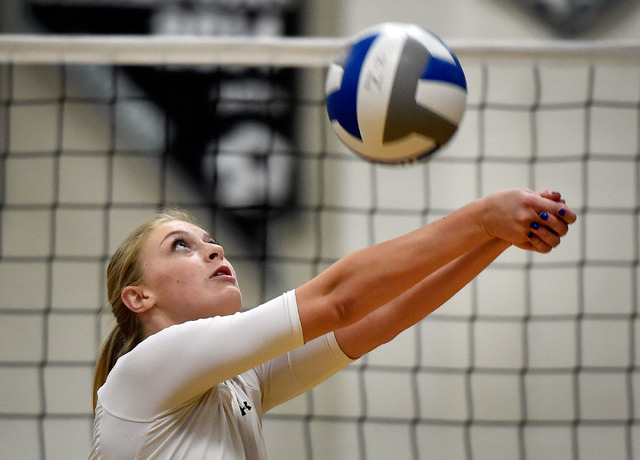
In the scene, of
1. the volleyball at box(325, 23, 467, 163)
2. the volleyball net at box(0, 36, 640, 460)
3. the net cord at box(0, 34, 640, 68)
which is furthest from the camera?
the volleyball net at box(0, 36, 640, 460)

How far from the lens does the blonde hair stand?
1718 millimetres

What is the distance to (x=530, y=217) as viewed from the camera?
141cm

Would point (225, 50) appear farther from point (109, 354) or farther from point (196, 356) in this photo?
point (196, 356)

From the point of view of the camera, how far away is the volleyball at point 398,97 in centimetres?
162

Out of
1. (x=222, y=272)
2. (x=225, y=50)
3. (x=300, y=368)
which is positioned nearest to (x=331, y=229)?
(x=225, y=50)

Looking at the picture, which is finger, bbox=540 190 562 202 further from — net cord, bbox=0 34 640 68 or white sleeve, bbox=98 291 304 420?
net cord, bbox=0 34 640 68

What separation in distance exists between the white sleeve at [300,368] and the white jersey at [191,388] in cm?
17

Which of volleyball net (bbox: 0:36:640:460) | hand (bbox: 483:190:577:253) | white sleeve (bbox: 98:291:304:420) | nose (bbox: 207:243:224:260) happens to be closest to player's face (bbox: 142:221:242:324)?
nose (bbox: 207:243:224:260)

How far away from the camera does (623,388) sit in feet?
14.8

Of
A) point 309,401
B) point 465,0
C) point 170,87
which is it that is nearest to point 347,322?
point 309,401

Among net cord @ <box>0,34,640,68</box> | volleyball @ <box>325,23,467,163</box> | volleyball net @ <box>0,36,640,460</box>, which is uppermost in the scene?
net cord @ <box>0,34,640,68</box>

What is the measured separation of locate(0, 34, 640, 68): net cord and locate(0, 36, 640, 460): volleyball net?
1.34 metres

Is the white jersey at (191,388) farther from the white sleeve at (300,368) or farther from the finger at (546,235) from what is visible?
the finger at (546,235)

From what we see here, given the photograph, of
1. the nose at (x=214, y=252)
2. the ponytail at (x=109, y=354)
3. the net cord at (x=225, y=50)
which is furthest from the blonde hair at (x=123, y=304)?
the net cord at (x=225, y=50)
